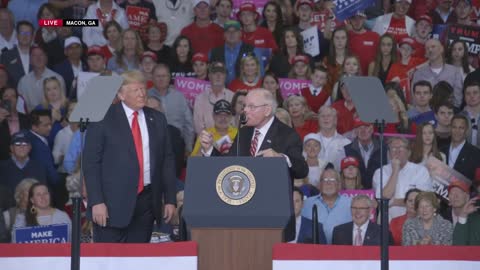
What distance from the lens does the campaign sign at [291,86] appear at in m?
13.9

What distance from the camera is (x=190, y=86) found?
551 inches

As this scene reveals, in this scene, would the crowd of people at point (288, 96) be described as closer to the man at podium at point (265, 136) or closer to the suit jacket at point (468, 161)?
the suit jacket at point (468, 161)

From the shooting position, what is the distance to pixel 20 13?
15.4m

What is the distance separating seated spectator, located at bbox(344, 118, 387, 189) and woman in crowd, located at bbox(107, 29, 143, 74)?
9.18 feet

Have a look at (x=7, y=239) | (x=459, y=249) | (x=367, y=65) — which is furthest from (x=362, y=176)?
(x=459, y=249)

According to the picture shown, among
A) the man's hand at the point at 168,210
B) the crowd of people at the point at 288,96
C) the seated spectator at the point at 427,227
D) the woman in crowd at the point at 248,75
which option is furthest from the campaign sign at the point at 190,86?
the man's hand at the point at 168,210

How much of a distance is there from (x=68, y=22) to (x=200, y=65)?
76.1 inches

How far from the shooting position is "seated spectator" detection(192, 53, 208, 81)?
14.2 meters

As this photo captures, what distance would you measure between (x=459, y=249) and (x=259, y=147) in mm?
1532

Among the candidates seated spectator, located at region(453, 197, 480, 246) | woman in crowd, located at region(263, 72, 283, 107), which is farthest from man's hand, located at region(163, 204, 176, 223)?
woman in crowd, located at region(263, 72, 283, 107)

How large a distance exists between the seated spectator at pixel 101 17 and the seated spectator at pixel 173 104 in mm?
1617

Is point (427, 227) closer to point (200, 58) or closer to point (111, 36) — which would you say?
point (200, 58)

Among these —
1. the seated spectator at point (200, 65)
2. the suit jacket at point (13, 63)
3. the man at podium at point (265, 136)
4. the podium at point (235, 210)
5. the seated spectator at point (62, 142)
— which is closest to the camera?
the podium at point (235, 210)

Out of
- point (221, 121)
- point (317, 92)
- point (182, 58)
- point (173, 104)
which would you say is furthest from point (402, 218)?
point (182, 58)
